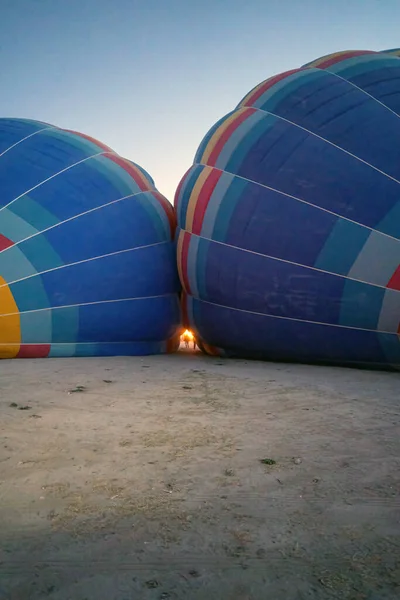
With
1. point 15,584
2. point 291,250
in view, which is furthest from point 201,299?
point 15,584

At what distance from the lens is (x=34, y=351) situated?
18.8ft

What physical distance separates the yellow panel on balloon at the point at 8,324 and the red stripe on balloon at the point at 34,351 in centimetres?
6

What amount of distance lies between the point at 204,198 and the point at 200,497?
456cm

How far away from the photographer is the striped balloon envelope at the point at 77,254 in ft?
18.7

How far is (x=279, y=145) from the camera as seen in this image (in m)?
5.38

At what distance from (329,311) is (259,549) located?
360 centimetres

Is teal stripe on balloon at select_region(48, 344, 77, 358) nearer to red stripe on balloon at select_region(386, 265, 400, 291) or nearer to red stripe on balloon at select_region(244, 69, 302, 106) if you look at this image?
red stripe on balloon at select_region(386, 265, 400, 291)

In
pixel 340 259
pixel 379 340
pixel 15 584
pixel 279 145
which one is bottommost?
pixel 15 584

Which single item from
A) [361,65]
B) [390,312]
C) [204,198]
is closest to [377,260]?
[390,312]

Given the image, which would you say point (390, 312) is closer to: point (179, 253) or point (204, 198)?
point (204, 198)

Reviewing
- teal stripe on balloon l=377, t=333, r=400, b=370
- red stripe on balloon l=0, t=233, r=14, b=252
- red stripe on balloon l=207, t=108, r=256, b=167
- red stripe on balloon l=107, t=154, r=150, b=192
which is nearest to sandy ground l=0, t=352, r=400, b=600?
teal stripe on balloon l=377, t=333, r=400, b=370

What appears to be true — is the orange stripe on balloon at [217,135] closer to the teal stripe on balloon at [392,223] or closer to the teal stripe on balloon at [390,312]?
the teal stripe on balloon at [392,223]

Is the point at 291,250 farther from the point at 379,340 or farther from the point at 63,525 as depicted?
the point at 63,525

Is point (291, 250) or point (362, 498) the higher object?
point (291, 250)
